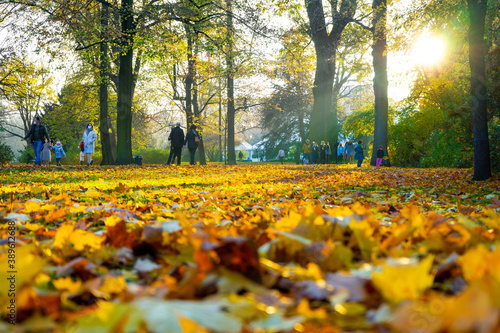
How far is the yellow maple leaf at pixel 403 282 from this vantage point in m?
0.89

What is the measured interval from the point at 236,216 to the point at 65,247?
156cm

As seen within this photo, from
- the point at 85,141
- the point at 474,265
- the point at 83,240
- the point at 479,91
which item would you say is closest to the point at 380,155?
the point at 479,91

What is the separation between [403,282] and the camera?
905 mm

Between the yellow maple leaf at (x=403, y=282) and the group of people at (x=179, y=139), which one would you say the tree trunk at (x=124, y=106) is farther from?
the yellow maple leaf at (x=403, y=282)

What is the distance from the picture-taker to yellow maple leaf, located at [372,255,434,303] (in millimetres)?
893

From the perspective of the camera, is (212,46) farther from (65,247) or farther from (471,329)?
(471,329)

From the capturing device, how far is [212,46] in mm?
14211

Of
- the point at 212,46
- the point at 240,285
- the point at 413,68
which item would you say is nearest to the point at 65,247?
the point at 240,285

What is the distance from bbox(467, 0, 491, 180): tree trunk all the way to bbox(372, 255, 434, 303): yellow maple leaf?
30.2 ft

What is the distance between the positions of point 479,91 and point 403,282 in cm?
932

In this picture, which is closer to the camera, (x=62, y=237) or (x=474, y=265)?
(x=474, y=265)

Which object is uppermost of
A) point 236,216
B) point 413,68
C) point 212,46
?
point 413,68

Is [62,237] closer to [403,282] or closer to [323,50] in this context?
[403,282]

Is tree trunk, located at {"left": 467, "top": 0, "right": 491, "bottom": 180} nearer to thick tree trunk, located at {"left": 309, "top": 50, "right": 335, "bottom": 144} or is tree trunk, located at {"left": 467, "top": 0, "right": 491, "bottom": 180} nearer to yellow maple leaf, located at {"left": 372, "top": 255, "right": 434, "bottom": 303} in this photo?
yellow maple leaf, located at {"left": 372, "top": 255, "right": 434, "bottom": 303}
